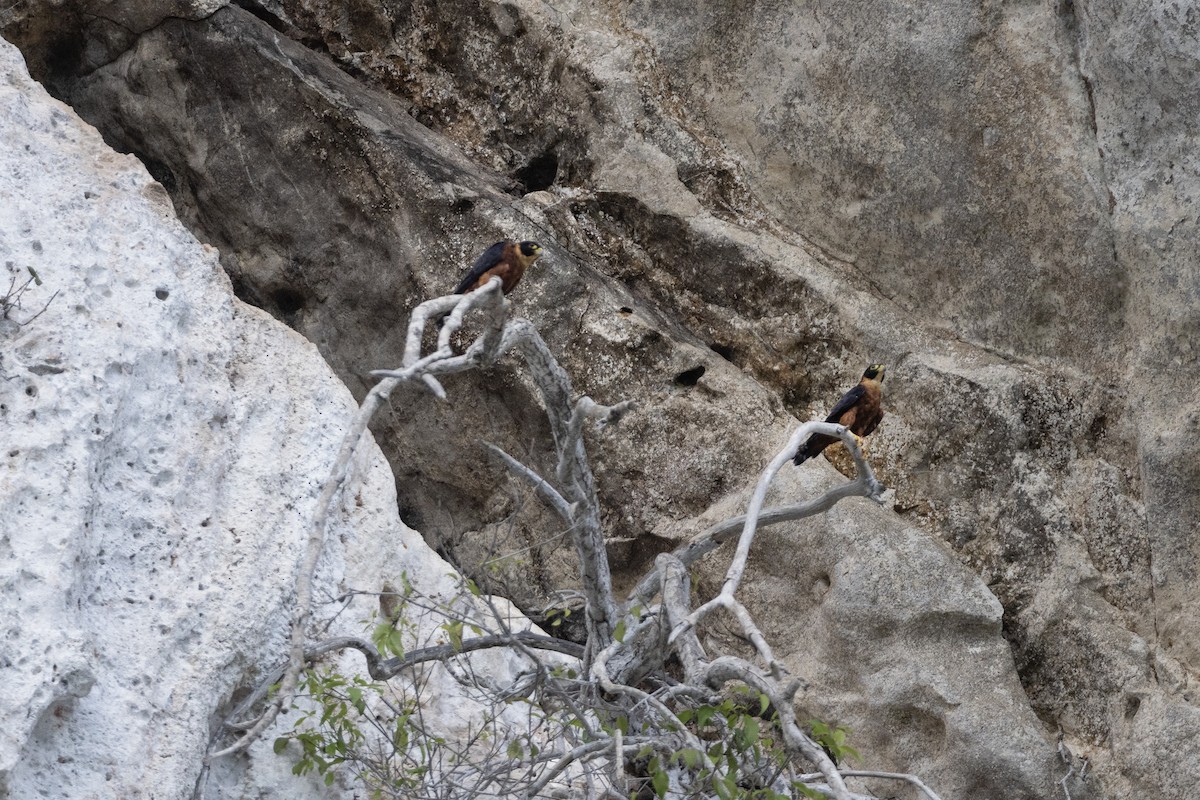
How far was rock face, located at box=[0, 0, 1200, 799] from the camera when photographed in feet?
20.4

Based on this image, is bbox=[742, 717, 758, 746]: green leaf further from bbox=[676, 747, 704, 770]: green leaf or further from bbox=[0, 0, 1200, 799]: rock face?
bbox=[0, 0, 1200, 799]: rock face

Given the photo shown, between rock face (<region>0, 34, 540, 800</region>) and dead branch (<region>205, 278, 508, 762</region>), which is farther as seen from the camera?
rock face (<region>0, 34, 540, 800</region>)

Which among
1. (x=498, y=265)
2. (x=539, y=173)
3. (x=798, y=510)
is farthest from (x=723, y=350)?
(x=798, y=510)

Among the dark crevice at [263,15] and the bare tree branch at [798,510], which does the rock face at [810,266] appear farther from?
the bare tree branch at [798,510]

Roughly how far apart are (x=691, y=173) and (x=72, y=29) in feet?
11.5

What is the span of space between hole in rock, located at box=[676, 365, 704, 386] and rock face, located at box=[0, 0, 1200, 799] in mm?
37

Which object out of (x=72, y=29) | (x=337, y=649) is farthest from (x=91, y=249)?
(x=72, y=29)

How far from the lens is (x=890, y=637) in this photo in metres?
6.22

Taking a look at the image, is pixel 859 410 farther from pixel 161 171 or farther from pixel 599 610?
pixel 161 171

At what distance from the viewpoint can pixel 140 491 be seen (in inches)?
200

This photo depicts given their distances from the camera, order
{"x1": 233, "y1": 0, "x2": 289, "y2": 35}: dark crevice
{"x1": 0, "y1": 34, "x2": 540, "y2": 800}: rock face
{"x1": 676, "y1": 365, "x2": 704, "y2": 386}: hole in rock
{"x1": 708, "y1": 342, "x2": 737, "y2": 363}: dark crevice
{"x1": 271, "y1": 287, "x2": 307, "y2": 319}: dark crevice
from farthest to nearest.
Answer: {"x1": 233, "y1": 0, "x2": 289, "y2": 35}: dark crevice → {"x1": 271, "y1": 287, "x2": 307, "y2": 319}: dark crevice → {"x1": 708, "y1": 342, "x2": 737, "y2": 363}: dark crevice → {"x1": 676, "y1": 365, "x2": 704, "y2": 386}: hole in rock → {"x1": 0, "y1": 34, "x2": 540, "y2": 800}: rock face

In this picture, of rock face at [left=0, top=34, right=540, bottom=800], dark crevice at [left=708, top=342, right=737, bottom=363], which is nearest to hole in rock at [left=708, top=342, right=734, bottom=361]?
dark crevice at [left=708, top=342, right=737, bottom=363]

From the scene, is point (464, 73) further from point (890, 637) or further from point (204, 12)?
point (890, 637)

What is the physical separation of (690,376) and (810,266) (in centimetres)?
90
